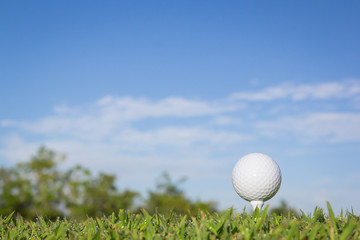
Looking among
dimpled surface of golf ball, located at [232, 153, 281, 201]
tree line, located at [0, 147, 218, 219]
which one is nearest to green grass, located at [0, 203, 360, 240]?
dimpled surface of golf ball, located at [232, 153, 281, 201]

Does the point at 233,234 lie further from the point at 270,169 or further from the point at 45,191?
the point at 45,191

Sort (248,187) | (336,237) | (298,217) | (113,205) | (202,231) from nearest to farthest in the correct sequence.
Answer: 1. (336,237)
2. (202,231)
3. (298,217)
4. (248,187)
5. (113,205)

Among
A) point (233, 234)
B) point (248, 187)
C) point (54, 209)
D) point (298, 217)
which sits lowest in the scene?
point (54, 209)

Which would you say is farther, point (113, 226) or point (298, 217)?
point (298, 217)

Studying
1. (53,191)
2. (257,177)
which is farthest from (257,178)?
(53,191)

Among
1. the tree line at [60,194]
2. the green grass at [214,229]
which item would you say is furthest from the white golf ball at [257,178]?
the tree line at [60,194]

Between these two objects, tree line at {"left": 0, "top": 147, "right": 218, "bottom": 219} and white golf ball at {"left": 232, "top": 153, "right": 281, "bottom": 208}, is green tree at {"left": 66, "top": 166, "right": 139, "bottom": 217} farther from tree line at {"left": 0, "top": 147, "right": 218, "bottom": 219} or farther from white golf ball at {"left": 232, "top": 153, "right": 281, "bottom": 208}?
white golf ball at {"left": 232, "top": 153, "right": 281, "bottom": 208}

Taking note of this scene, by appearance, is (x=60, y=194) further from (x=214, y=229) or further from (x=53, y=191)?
(x=214, y=229)

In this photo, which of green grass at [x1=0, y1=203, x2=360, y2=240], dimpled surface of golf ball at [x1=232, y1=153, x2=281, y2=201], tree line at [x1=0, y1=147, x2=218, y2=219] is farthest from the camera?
tree line at [x1=0, y1=147, x2=218, y2=219]

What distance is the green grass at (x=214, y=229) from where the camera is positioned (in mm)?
4009

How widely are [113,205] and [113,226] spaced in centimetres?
2182

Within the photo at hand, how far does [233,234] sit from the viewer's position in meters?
4.29

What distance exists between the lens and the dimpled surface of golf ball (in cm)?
716

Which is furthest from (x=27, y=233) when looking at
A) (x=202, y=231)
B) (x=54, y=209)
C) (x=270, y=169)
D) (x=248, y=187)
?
(x=54, y=209)
